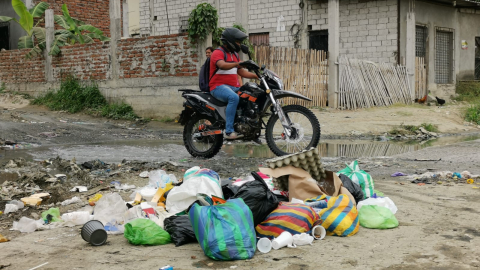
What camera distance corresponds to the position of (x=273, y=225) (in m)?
3.47

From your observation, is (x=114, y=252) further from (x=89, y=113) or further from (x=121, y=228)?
Result: (x=89, y=113)

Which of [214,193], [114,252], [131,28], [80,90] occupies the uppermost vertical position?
[131,28]

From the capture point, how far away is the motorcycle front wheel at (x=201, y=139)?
739 cm

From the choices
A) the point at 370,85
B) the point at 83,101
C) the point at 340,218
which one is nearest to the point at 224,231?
the point at 340,218

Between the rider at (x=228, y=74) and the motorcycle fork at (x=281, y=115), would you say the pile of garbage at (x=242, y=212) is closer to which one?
the motorcycle fork at (x=281, y=115)

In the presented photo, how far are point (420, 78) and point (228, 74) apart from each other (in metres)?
11.9

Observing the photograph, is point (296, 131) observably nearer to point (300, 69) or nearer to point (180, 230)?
point (180, 230)

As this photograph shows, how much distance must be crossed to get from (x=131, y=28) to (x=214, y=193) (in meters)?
19.0

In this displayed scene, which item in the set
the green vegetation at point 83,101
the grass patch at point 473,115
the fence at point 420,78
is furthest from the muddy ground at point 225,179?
the fence at point 420,78

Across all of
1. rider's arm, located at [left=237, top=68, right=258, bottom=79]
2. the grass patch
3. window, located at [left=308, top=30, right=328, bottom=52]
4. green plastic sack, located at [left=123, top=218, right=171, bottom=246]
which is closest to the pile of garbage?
green plastic sack, located at [left=123, top=218, right=171, bottom=246]

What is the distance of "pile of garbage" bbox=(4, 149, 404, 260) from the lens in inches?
125

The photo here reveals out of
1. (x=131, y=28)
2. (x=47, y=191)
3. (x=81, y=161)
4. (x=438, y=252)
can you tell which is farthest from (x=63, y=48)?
(x=438, y=252)

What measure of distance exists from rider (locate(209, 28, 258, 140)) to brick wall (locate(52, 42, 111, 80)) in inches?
281

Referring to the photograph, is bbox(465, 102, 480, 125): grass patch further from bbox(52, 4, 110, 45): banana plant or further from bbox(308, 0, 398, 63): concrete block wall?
bbox(52, 4, 110, 45): banana plant
